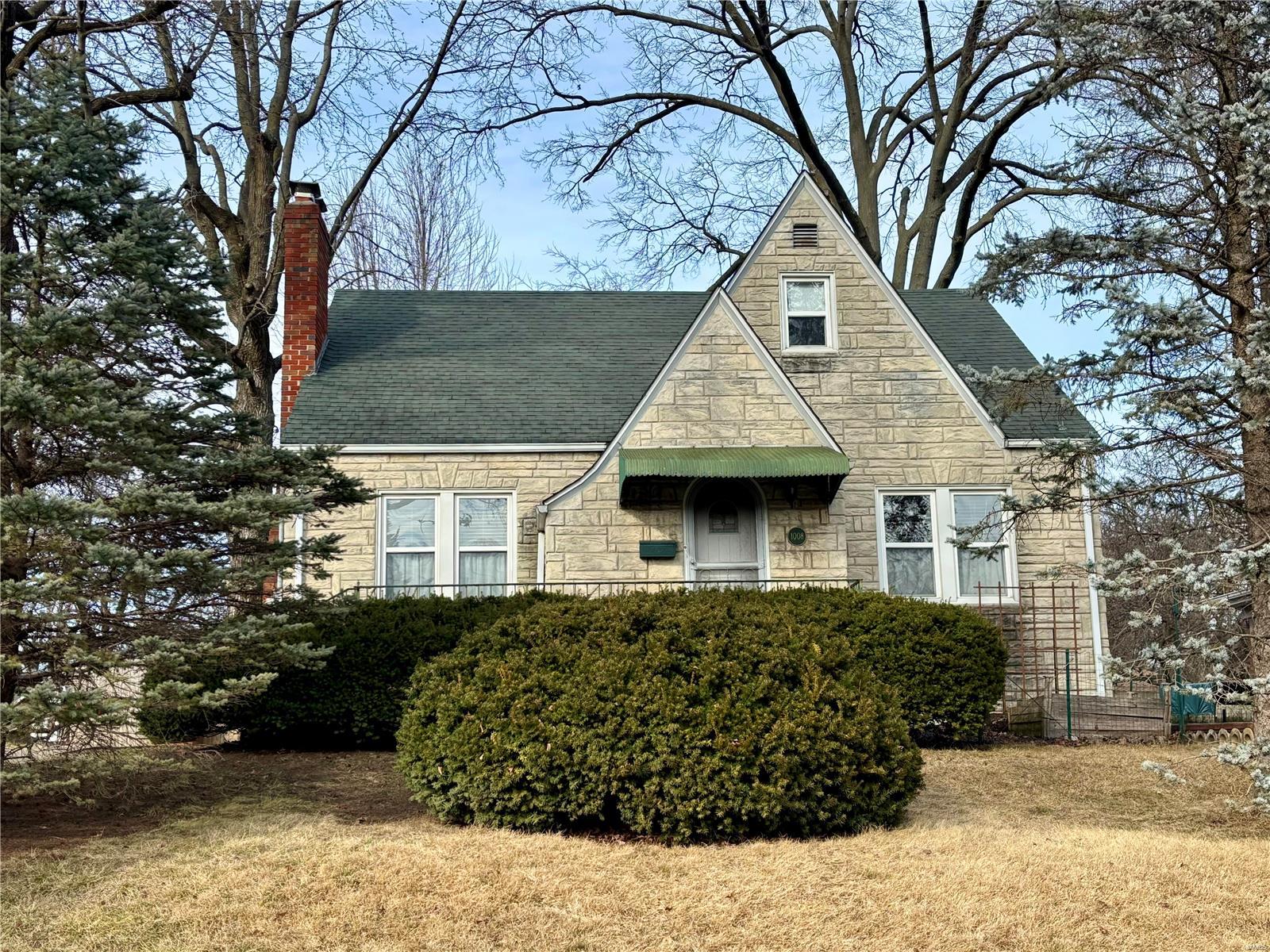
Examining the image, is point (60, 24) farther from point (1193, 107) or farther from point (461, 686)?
point (1193, 107)

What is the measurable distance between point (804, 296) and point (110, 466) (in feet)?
35.5

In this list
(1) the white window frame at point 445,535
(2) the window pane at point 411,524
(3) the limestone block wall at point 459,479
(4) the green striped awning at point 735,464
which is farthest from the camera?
(2) the window pane at point 411,524

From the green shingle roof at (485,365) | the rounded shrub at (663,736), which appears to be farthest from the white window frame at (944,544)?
the rounded shrub at (663,736)

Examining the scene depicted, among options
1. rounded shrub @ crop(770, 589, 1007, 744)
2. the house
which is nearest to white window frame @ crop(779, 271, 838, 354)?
the house

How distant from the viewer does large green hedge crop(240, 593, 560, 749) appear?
39.0 feet

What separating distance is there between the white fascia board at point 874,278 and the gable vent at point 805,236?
0.84 feet

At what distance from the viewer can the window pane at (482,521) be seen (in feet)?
52.1

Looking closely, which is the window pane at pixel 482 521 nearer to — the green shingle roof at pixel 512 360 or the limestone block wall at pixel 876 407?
the green shingle roof at pixel 512 360

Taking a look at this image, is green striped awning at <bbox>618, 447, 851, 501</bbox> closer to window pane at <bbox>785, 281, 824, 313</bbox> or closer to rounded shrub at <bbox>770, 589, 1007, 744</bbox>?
rounded shrub at <bbox>770, 589, 1007, 744</bbox>

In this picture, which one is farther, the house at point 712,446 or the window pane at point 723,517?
the window pane at point 723,517

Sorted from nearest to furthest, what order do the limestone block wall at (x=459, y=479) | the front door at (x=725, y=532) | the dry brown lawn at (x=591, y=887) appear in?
the dry brown lawn at (x=591, y=887), the front door at (x=725, y=532), the limestone block wall at (x=459, y=479)

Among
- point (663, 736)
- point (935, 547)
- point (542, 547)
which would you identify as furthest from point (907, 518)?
point (663, 736)

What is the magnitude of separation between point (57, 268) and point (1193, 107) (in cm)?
845

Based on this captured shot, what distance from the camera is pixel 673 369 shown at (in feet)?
48.3
